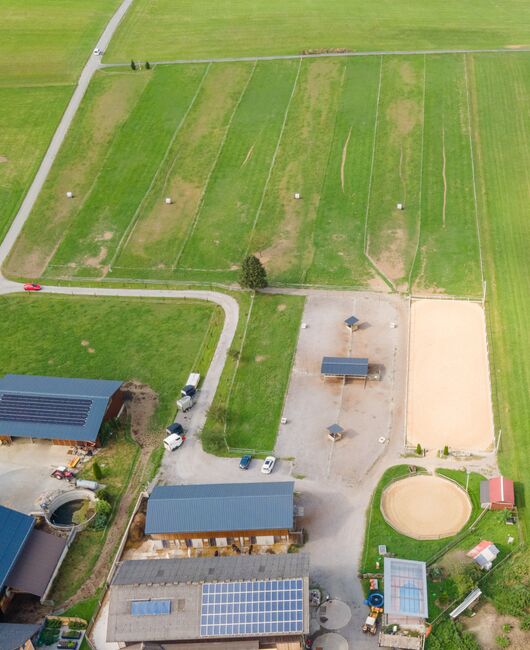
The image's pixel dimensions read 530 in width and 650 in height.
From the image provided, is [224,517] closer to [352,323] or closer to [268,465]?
[268,465]

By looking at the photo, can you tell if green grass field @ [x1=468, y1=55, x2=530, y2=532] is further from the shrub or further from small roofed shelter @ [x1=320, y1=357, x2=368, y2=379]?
the shrub

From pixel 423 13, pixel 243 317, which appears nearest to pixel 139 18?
pixel 423 13

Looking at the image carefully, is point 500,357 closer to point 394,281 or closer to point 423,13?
point 394,281

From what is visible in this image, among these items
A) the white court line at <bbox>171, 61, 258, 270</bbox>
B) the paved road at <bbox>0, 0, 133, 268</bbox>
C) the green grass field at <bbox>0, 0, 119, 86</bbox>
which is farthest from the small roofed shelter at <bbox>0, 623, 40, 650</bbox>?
the green grass field at <bbox>0, 0, 119, 86</bbox>

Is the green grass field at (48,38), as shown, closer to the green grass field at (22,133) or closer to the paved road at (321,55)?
the green grass field at (22,133)

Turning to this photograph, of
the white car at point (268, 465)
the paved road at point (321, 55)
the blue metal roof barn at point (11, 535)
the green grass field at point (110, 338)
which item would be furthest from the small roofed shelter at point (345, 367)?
the paved road at point (321, 55)

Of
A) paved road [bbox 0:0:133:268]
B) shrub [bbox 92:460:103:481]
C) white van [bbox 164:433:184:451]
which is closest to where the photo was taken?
shrub [bbox 92:460:103:481]

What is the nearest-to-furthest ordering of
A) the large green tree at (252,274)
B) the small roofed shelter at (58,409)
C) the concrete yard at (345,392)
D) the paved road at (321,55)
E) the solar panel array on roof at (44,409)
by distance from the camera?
the concrete yard at (345,392) → the small roofed shelter at (58,409) → the solar panel array on roof at (44,409) → the large green tree at (252,274) → the paved road at (321,55)
